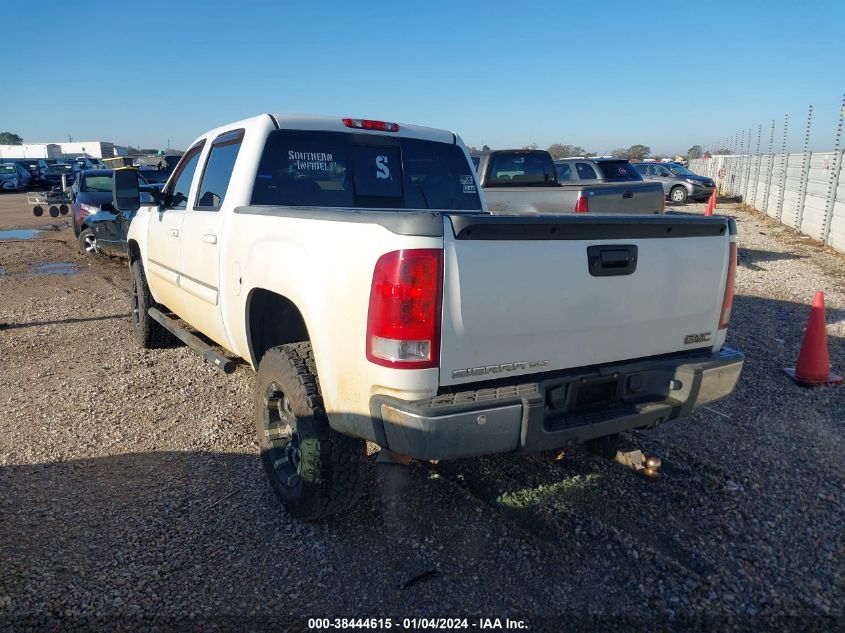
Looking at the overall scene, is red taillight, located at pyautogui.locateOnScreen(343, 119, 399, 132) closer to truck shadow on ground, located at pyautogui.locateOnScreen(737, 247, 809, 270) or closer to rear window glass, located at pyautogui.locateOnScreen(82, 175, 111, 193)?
truck shadow on ground, located at pyautogui.locateOnScreen(737, 247, 809, 270)

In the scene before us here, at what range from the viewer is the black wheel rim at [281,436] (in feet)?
11.4

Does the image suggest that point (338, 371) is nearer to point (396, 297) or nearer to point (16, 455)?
point (396, 297)

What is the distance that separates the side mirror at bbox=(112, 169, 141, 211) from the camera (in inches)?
203

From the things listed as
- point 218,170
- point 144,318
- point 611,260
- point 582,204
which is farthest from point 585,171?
point 611,260

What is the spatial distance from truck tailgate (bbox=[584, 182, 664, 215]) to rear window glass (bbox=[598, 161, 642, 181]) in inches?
206

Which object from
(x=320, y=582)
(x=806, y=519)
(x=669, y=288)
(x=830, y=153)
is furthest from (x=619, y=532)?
(x=830, y=153)

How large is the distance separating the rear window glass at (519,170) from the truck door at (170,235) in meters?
6.53

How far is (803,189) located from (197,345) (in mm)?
16713

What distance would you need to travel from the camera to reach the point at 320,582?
2990 mm

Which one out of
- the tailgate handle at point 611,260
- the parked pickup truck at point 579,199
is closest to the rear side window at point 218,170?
the tailgate handle at point 611,260

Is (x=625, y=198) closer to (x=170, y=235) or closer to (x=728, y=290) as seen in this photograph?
(x=728, y=290)

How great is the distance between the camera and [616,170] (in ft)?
50.5

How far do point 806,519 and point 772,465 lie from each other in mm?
643

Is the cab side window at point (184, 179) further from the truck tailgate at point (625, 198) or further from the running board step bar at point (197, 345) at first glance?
the truck tailgate at point (625, 198)
